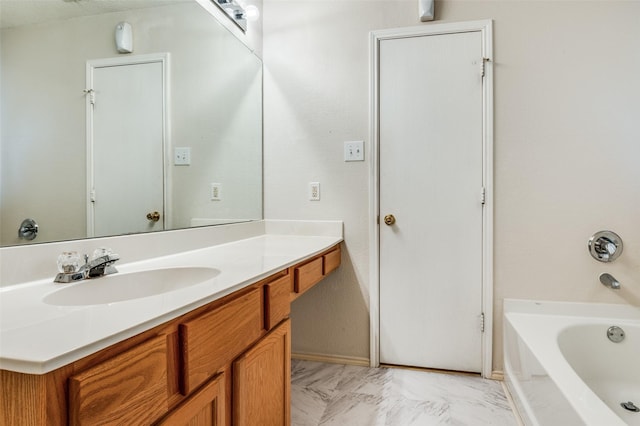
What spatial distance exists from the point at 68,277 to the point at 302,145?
1.44 m

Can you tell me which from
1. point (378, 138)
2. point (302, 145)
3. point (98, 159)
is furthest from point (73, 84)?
point (378, 138)

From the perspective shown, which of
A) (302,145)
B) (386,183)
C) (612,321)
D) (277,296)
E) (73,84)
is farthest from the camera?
(302,145)

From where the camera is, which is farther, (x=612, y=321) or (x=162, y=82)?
(x=612, y=321)

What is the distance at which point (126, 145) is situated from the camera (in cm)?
123

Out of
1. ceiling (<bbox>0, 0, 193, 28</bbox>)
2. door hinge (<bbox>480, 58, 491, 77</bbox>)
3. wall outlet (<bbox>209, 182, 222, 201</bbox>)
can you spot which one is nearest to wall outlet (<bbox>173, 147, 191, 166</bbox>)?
wall outlet (<bbox>209, 182, 222, 201</bbox>)

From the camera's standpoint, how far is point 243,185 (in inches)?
79.1

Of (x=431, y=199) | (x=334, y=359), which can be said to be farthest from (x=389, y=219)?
(x=334, y=359)

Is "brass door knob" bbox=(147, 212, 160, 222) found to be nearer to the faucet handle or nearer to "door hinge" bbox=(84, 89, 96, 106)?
"door hinge" bbox=(84, 89, 96, 106)

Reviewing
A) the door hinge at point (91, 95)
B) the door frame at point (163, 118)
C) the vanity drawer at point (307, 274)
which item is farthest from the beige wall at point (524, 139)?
the door hinge at point (91, 95)

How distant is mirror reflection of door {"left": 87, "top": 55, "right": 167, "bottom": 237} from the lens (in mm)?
1105

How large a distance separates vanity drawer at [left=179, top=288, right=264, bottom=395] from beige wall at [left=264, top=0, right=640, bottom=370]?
44.0 inches

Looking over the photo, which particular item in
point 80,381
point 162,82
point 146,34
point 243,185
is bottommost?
point 80,381

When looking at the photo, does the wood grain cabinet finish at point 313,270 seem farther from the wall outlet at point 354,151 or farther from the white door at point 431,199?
the wall outlet at point 354,151

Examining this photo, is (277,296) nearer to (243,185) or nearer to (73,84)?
(73,84)
